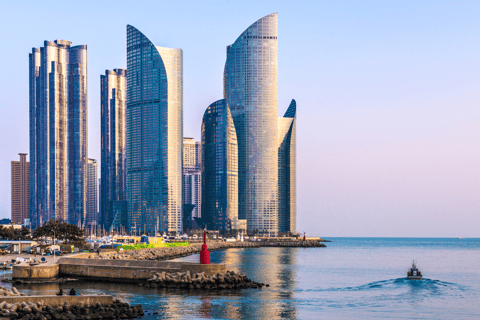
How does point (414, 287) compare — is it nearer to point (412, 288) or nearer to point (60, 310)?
point (412, 288)

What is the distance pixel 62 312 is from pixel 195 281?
1933 centimetres

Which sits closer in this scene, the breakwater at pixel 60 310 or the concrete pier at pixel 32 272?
the breakwater at pixel 60 310

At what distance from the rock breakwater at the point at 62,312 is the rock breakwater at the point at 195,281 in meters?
16.0

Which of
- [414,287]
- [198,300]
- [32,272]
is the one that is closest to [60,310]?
[198,300]

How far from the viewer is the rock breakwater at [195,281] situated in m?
58.1

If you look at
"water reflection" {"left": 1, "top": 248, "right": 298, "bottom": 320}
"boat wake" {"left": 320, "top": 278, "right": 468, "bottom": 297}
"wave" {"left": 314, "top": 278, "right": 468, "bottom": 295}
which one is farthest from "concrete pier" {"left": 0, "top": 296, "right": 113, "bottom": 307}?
"boat wake" {"left": 320, "top": 278, "right": 468, "bottom": 297}

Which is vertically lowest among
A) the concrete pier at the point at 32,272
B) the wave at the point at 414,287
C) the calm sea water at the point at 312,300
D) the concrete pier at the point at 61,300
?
the wave at the point at 414,287

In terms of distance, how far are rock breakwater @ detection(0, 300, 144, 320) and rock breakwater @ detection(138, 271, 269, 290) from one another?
52.6ft

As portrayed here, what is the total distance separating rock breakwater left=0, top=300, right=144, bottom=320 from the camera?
39.2 meters

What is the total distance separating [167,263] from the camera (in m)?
63.7

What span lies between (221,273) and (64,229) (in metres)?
65.4

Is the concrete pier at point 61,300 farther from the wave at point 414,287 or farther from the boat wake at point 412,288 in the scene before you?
the boat wake at point 412,288

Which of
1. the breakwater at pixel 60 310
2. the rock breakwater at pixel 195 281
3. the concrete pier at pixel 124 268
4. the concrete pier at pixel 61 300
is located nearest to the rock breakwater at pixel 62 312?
the breakwater at pixel 60 310

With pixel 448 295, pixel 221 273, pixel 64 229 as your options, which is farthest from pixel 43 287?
pixel 64 229
